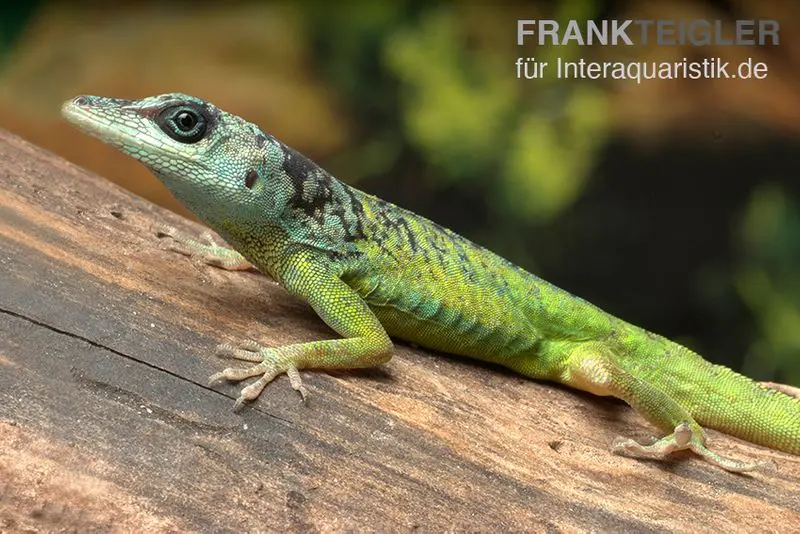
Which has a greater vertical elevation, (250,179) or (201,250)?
(250,179)

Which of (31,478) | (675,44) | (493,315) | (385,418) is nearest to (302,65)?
(675,44)

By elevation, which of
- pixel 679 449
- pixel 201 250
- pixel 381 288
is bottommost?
pixel 679 449

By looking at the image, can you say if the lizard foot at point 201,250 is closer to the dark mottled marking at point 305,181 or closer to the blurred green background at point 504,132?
the dark mottled marking at point 305,181

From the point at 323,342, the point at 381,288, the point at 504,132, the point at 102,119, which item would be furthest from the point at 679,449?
the point at 504,132

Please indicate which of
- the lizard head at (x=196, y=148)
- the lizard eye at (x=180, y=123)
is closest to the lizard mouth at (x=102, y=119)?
the lizard head at (x=196, y=148)

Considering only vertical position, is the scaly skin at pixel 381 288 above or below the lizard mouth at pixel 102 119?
below

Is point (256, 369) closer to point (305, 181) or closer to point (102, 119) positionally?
point (305, 181)

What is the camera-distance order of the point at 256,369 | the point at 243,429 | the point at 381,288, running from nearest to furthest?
the point at 243,429
the point at 256,369
the point at 381,288

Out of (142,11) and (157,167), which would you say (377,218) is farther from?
(142,11)
